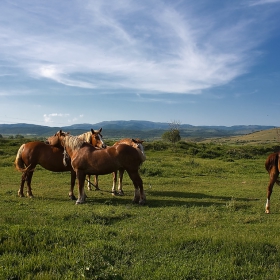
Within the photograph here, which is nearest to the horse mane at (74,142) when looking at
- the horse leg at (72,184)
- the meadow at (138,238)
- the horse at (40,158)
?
the horse at (40,158)

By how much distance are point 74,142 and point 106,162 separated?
1578 mm

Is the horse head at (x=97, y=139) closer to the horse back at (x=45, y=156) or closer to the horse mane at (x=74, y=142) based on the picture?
the horse mane at (x=74, y=142)

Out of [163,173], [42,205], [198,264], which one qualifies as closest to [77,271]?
[198,264]

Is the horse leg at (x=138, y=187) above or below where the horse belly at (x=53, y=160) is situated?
below

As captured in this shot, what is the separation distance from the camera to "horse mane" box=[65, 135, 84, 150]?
10.6 meters

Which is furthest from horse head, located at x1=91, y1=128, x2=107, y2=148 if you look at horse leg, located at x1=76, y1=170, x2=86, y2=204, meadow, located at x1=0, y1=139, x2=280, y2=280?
meadow, located at x1=0, y1=139, x2=280, y2=280

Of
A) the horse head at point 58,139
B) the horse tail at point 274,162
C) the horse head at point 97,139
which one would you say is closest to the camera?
the horse tail at point 274,162

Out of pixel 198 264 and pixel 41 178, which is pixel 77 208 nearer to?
pixel 198 264

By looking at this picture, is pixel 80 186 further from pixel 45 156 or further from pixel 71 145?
pixel 45 156

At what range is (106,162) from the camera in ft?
33.0

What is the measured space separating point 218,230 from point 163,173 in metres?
12.2

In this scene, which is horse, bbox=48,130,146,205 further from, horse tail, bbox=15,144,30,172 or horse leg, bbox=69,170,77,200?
horse tail, bbox=15,144,30,172

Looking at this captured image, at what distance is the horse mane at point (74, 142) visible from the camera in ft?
34.9

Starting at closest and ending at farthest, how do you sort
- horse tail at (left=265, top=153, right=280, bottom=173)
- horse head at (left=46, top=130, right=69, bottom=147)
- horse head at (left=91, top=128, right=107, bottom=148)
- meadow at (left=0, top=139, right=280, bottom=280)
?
meadow at (left=0, top=139, right=280, bottom=280), horse tail at (left=265, top=153, right=280, bottom=173), horse head at (left=46, top=130, right=69, bottom=147), horse head at (left=91, top=128, right=107, bottom=148)
